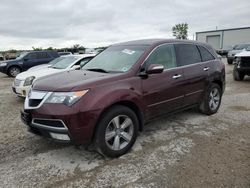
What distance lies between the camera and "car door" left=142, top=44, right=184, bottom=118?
13.1ft

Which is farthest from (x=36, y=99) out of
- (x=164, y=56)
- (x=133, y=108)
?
(x=164, y=56)

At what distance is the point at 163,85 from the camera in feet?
13.7

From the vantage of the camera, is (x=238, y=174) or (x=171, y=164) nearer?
(x=238, y=174)

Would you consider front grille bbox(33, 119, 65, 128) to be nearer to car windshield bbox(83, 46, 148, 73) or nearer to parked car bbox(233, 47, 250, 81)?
car windshield bbox(83, 46, 148, 73)

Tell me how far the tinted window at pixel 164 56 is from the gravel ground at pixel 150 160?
129 centimetres

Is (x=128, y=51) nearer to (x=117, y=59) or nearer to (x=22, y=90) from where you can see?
(x=117, y=59)

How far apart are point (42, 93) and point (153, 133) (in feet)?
7.17

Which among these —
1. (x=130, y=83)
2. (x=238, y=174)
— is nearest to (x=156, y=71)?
(x=130, y=83)

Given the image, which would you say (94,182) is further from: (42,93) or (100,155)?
(42,93)

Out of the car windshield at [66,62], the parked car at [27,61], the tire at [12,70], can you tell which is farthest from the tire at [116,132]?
the tire at [12,70]

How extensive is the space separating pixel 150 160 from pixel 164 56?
1.91 m

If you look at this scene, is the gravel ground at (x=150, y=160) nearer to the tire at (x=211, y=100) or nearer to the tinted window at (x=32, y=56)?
the tire at (x=211, y=100)

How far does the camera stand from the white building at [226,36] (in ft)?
162

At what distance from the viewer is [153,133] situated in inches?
180
